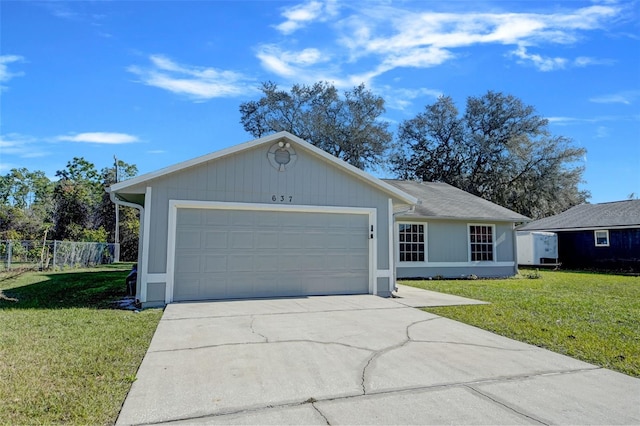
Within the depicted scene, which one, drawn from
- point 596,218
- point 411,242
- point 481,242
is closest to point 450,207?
point 481,242

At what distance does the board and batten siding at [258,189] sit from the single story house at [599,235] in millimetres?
16530

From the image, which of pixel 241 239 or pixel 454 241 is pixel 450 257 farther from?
pixel 241 239

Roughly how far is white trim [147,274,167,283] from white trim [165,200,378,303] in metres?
0.08

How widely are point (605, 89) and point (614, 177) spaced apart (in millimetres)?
19174

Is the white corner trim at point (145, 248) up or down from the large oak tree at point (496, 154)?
down

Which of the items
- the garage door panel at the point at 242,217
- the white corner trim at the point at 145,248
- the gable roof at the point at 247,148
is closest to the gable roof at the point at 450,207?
the gable roof at the point at 247,148

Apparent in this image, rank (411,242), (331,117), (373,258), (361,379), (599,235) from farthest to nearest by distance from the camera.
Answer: (331,117) → (599,235) → (411,242) → (373,258) → (361,379)

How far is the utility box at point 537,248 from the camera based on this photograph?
2214 cm

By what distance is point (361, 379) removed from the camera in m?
3.87

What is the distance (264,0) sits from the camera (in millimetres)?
8688

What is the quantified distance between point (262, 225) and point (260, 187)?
2.96ft

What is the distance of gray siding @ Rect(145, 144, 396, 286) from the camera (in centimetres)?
823

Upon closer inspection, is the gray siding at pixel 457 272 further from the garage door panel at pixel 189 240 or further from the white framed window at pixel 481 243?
the garage door panel at pixel 189 240

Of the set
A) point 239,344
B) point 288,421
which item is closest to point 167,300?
point 239,344
